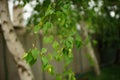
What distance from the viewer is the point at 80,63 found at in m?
13.4

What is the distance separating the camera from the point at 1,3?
5793 millimetres

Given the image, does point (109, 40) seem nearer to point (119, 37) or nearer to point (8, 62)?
point (119, 37)

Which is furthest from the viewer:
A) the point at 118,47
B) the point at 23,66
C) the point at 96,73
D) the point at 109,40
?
the point at 118,47

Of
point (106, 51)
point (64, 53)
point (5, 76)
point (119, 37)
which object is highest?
point (64, 53)

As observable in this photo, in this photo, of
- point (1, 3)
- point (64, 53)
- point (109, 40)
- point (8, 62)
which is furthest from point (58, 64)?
point (64, 53)

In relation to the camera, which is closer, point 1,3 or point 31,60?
point 31,60

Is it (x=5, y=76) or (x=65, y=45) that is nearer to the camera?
(x=65, y=45)

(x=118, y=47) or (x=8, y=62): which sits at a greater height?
(x=8, y=62)

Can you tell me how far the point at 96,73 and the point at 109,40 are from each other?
9.46 ft

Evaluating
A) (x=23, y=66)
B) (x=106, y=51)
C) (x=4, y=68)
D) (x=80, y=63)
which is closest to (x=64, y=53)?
(x=23, y=66)

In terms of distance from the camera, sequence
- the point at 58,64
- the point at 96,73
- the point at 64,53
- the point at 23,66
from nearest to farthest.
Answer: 1. the point at 64,53
2. the point at 23,66
3. the point at 58,64
4. the point at 96,73

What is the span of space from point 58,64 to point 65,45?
756 cm

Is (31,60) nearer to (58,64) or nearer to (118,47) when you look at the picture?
(58,64)

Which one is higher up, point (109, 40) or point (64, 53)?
point (64, 53)
